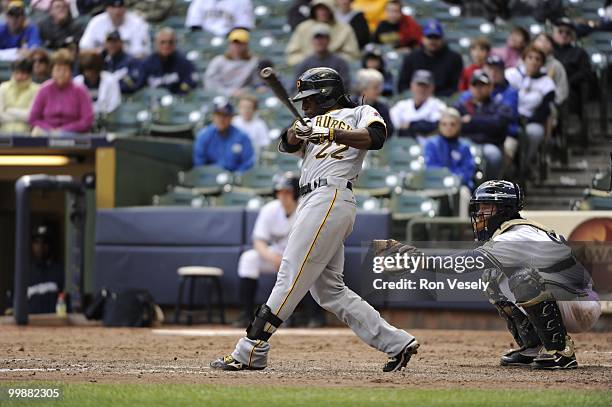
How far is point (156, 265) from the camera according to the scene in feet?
42.5

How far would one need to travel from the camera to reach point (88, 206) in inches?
530

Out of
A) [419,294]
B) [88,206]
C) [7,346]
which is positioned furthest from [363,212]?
[419,294]

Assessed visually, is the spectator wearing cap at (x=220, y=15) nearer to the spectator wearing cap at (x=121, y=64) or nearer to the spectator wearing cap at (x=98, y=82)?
the spectator wearing cap at (x=121, y=64)

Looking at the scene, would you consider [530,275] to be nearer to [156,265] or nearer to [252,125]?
[156,265]

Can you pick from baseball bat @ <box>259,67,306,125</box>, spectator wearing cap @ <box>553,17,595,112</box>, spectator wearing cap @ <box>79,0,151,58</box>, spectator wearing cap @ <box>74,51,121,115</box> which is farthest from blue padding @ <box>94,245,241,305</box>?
baseball bat @ <box>259,67,306,125</box>

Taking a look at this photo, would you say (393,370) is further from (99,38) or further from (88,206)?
(99,38)

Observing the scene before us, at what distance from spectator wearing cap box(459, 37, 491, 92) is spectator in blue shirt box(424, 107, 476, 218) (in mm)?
1549

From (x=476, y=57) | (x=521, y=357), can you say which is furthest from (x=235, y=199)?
(x=521, y=357)

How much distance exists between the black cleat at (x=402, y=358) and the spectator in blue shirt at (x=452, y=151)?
219 inches

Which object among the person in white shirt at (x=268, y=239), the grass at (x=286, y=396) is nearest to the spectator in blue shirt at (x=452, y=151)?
the person in white shirt at (x=268, y=239)

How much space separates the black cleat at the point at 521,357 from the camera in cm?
755

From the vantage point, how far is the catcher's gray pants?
22.5 ft

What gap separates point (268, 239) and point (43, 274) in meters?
2.73

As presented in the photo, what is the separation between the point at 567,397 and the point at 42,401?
2296mm
